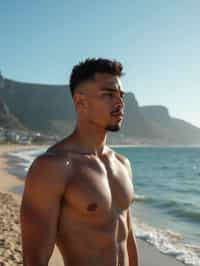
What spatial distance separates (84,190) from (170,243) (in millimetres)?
6853

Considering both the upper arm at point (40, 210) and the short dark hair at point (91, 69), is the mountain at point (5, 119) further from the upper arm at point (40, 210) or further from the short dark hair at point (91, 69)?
the upper arm at point (40, 210)

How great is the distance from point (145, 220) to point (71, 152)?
9488 mm

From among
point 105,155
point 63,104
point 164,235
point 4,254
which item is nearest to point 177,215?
point 164,235

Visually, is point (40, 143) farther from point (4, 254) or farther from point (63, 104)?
point (4, 254)

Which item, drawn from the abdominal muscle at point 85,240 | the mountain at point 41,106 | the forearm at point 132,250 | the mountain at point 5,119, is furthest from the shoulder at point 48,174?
the mountain at point 41,106

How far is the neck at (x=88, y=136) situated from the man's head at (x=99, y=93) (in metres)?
0.04

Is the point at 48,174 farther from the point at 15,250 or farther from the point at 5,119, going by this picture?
the point at 5,119

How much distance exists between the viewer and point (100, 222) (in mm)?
1619

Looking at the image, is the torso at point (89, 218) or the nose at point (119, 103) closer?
the torso at point (89, 218)

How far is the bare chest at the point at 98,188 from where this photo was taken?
60.9 inches

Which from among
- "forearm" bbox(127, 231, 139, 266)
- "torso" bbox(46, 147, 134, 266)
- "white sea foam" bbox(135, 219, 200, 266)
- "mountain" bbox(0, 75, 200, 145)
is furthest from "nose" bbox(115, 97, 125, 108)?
"mountain" bbox(0, 75, 200, 145)

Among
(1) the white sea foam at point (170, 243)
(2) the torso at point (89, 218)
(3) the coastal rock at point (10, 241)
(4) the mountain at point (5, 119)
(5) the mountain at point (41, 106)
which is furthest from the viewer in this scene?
(5) the mountain at point (41, 106)

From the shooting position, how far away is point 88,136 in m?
1.76

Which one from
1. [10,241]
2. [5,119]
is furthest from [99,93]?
[5,119]
